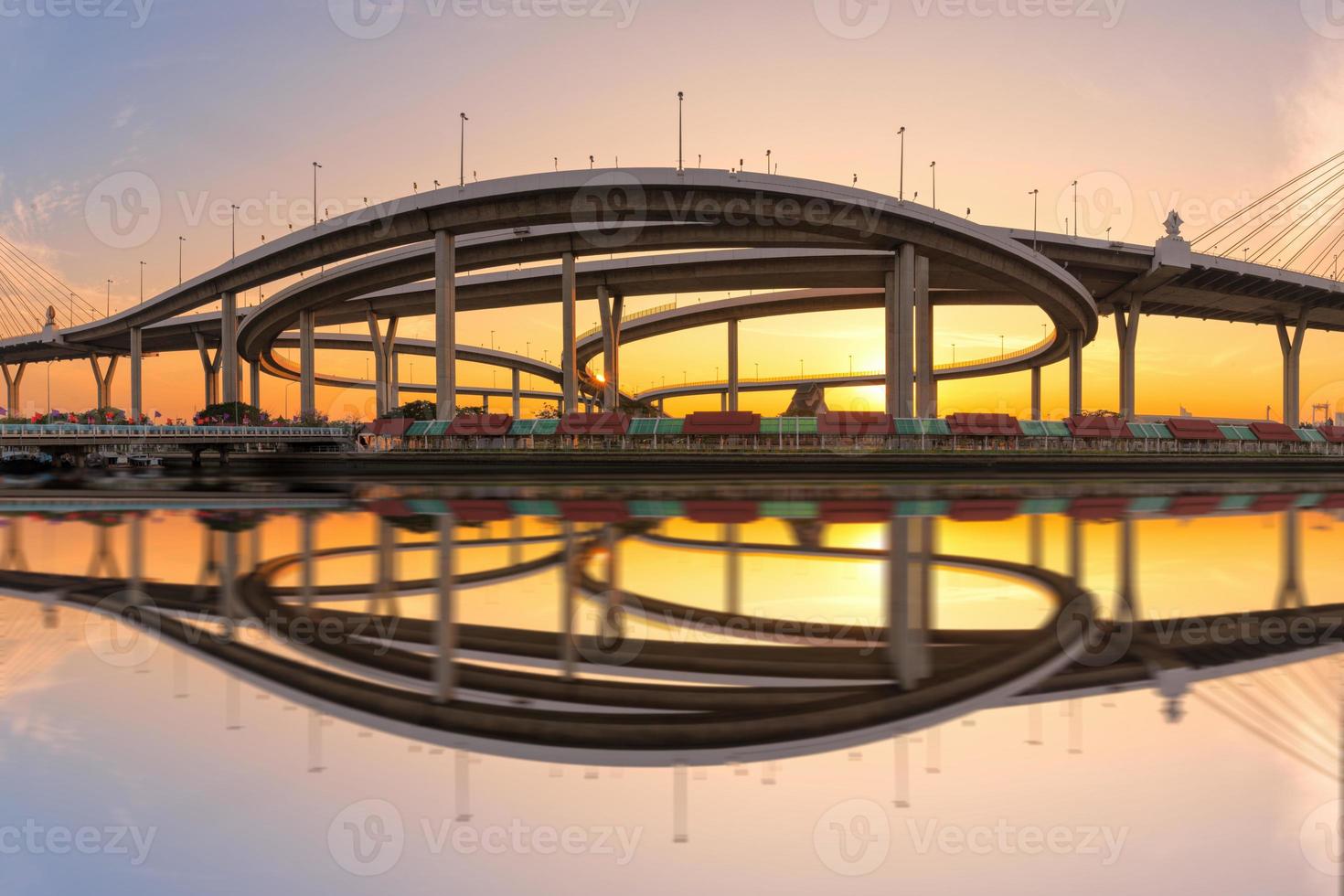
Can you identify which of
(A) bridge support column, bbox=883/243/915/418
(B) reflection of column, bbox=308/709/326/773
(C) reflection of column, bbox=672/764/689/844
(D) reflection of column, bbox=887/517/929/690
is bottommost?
(C) reflection of column, bbox=672/764/689/844

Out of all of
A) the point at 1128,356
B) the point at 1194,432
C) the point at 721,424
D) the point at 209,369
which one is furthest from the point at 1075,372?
the point at 209,369

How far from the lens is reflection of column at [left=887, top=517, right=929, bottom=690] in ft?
14.7

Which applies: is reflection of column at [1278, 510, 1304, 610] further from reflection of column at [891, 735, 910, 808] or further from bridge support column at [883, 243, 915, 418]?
bridge support column at [883, 243, 915, 418]

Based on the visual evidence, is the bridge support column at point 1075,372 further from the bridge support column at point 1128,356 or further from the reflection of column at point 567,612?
the reflection of column at point 567,612

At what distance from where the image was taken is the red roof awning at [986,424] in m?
38.4

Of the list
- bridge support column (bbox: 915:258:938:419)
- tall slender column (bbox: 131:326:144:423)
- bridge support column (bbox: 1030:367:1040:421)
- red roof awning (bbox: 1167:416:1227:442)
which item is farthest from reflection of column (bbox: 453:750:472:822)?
bridge support column (bbox: 1030:367:1040:421)

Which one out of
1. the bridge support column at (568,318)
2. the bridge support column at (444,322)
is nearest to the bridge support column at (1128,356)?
the bridge support column at (568,318)

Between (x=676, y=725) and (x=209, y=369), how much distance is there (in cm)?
10555

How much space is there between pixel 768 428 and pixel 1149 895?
1397 inches

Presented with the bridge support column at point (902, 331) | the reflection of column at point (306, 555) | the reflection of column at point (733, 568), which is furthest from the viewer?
the bridge support column at point (902, 331)

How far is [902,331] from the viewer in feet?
134

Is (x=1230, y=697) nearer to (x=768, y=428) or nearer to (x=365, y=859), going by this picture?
(x=365, y=859)

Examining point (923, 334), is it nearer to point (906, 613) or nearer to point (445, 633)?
point (906, 613)

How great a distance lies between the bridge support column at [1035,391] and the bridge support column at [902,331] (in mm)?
64054
